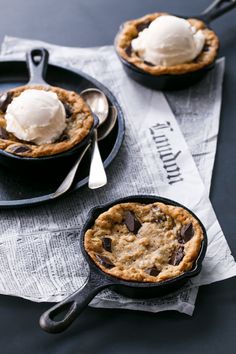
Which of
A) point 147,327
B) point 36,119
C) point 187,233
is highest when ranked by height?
point 36,119

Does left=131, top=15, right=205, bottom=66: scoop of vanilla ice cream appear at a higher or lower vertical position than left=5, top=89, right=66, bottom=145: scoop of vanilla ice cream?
lower

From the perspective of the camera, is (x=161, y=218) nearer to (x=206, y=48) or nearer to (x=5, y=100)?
(x=5, y=100)

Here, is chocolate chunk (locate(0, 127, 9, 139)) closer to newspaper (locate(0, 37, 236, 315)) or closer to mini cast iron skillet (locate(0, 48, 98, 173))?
mini cast iron skillet (locate(0, 48, 98, 173))

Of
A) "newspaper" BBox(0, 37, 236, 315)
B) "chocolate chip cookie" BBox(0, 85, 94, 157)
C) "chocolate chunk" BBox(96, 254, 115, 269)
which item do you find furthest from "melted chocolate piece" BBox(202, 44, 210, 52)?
"chocolate chunk" BBox(96, 254, 115, 269)

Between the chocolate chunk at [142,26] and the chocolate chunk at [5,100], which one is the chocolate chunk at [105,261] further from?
the chocolate chunk at [142,26]

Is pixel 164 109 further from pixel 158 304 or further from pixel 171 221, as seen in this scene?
pixel 158 304

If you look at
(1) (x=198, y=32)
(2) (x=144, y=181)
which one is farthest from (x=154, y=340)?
(1) (x=198, y=32)

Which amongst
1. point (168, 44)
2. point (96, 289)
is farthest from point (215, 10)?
point (96, 289)
